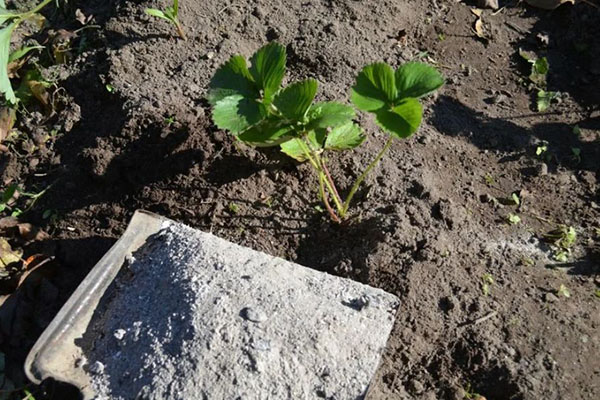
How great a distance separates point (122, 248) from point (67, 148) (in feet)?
2.36

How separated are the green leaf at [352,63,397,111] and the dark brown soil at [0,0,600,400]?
19.0 inches

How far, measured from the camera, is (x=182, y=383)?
1787 millimetres

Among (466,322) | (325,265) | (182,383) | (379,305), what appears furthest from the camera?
(325,265)

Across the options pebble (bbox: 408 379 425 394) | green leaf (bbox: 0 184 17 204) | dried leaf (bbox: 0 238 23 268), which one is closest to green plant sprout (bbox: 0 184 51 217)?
green leaf (bbox: 0 184 17 204)

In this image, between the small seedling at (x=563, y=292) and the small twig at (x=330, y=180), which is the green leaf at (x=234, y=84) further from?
the small seedling at (x=563, y=292)

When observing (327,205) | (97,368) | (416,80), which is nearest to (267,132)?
(327,205)

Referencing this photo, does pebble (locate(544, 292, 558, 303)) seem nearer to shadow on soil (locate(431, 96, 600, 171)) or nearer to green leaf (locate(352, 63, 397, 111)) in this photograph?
shadow on soil (locate(431, 96, 600, 171))

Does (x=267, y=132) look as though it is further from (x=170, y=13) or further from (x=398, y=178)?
(x=170, y=13)

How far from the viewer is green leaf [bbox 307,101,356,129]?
6.64ft

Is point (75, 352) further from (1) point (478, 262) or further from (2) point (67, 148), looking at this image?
(1) point (478, 262)

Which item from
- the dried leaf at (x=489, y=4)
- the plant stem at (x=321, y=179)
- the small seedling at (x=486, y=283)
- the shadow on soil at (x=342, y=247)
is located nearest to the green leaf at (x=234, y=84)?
the plant stem at (x=321, y=179)

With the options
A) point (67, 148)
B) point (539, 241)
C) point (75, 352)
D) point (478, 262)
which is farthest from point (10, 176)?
point (539, 241)

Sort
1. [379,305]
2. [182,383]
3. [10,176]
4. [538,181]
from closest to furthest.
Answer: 1. [182,383]
2. [379,305]
3. [538,181]
4. [10,176]

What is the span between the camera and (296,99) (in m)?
1.97
